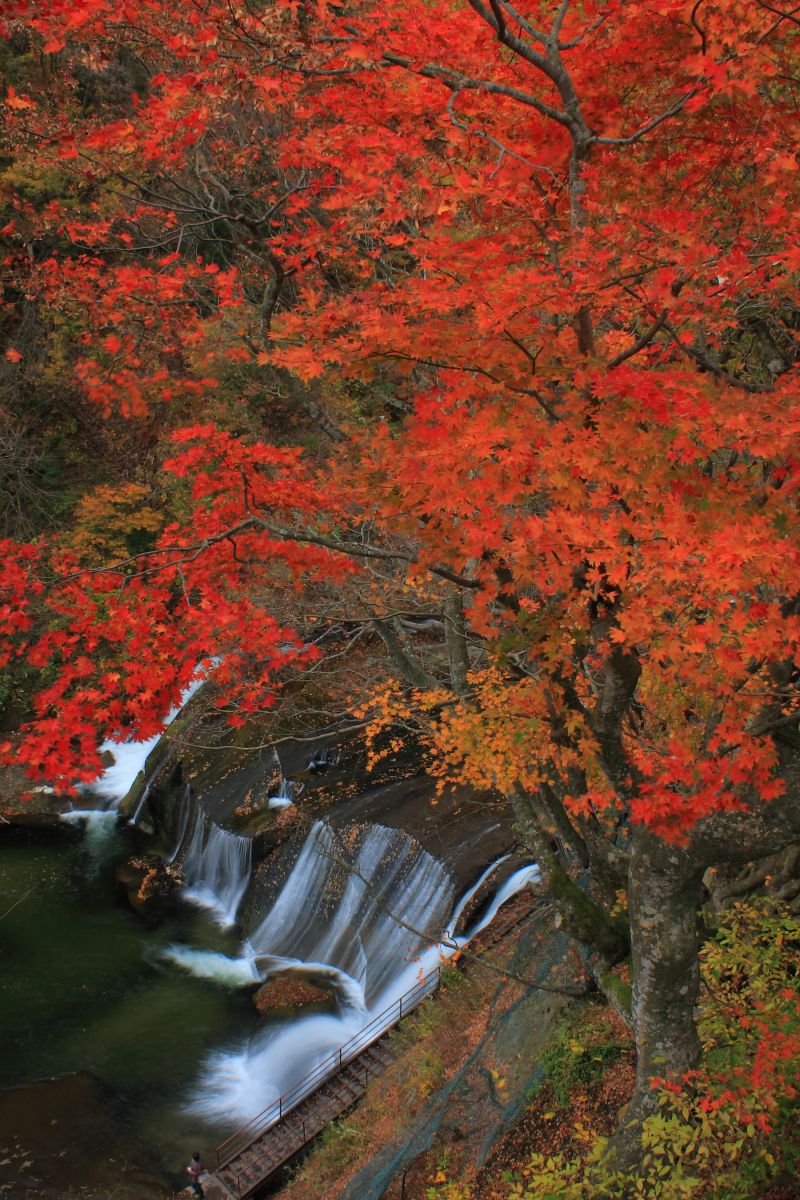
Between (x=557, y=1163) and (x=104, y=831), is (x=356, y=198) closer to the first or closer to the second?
(x=557, y=1163)

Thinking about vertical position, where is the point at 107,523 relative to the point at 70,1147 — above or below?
above

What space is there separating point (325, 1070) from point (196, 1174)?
2307mm

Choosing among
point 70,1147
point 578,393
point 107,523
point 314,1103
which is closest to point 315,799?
point 314,1103

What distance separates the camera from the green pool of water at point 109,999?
12.2 meters

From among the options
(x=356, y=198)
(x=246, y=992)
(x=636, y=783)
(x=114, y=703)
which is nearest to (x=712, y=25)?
(x=356, y=198)

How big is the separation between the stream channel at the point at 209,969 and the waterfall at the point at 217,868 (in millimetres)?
42

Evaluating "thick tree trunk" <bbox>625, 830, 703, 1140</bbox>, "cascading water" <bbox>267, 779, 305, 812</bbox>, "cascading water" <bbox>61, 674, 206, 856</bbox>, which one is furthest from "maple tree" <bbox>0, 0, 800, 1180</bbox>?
"cascading water" <bbox>61, 674, 206, 856</bbox>

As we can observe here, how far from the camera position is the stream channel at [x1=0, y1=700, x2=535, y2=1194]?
40.3 ft

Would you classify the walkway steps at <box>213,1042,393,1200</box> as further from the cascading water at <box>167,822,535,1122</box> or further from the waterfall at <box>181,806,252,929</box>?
the waterfall at <box>181,806,252,929</box>

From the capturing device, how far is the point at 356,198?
632 cm

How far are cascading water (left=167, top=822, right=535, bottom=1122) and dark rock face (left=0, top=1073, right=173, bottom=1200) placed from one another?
4.36ft

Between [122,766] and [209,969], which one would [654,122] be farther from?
[122,766]

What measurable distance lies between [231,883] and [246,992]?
8.97 ft

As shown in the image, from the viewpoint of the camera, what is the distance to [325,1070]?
12000 millimetres
